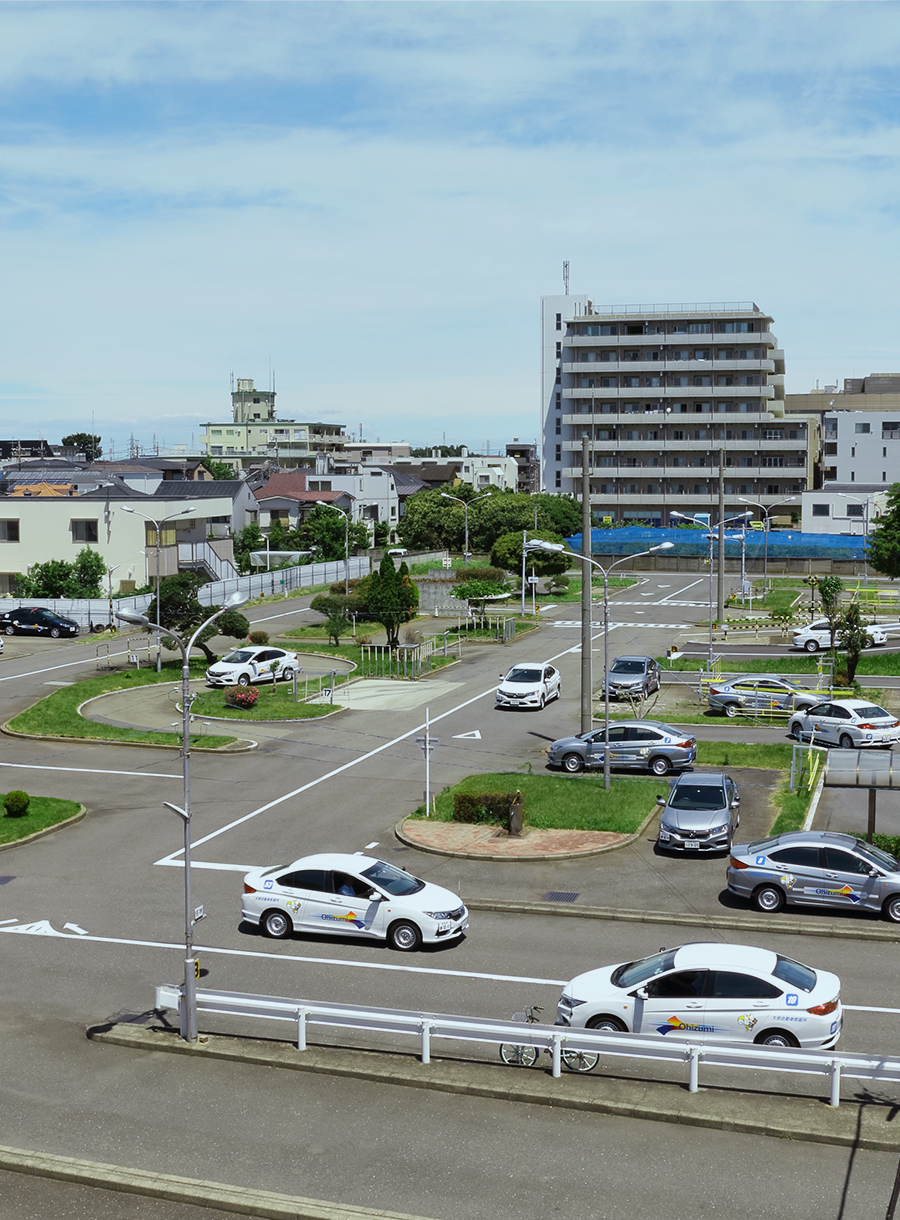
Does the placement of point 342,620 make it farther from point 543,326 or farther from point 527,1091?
point 543,326

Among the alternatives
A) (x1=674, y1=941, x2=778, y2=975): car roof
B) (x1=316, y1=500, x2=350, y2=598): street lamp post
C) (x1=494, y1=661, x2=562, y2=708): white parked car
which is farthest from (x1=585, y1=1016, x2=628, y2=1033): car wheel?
(x1=316, y1=500, x2=350, y2=598): street lamp post

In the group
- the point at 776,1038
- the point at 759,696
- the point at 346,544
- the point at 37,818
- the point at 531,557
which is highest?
the point at 346,544

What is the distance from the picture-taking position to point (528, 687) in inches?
1745

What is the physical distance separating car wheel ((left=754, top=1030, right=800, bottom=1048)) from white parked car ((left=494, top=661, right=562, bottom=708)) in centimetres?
2836

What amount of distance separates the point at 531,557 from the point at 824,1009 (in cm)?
7122

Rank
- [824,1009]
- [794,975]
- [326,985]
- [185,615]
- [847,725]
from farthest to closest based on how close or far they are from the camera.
Answer: [185,615], [847,725], [326,985], [794,975], [824,1009]

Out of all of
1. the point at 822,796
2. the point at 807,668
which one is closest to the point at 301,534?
the point at 807,668

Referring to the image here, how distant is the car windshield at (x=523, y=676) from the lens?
45219mm

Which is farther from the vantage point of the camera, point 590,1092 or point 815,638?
point 815,638

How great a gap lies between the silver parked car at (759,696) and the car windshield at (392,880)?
22.8 metres

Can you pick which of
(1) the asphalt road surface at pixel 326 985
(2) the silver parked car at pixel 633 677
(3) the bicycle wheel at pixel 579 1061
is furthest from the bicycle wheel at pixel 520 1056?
(2) the silver parked car at pixel 633 677

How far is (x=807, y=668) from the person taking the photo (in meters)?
49.6

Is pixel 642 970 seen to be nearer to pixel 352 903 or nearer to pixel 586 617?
pixel 352 903

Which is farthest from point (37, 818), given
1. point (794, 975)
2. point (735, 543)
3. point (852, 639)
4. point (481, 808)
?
point (735, 543)
